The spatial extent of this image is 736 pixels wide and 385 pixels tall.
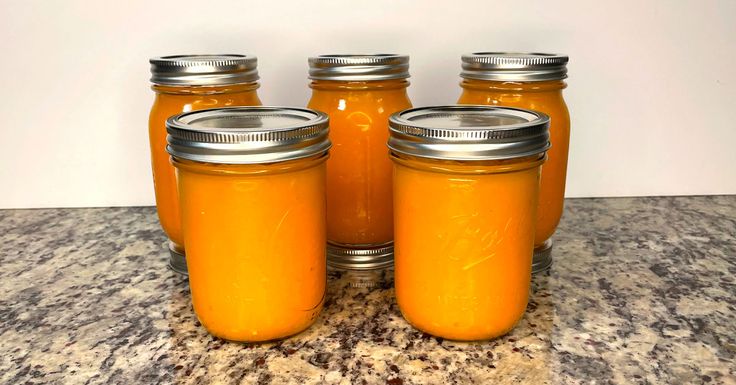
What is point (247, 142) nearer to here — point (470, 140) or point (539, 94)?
point (470, 140)

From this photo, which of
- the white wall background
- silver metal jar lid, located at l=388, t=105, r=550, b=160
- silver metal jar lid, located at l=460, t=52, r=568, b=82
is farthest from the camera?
the white wall background

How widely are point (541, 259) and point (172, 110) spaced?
574 mm

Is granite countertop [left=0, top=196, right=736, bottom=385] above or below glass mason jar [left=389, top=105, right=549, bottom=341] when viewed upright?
below

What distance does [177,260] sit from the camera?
94cm

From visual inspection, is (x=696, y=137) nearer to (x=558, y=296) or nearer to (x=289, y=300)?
(x=558, y=296)

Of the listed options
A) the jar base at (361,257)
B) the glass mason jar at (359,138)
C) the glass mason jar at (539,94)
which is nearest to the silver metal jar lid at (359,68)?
the glass mason jar at (359,138)

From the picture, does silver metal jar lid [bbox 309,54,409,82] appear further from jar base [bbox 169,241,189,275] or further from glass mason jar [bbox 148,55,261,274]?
jar base [bbox 169,241,189,275]

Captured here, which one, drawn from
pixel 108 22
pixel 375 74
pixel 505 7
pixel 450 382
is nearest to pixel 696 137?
pixel 505 7

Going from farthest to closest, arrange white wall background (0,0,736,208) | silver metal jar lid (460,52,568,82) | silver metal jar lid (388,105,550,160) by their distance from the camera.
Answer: white wall background (0,0,736,208) → silver metal jar lid (460,52,568,82) → silver metal jar lid (388,105,550,160)

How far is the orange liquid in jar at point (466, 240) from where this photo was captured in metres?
0.68

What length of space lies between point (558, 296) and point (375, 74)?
0.39m

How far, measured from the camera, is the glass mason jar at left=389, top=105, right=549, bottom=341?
66 cm

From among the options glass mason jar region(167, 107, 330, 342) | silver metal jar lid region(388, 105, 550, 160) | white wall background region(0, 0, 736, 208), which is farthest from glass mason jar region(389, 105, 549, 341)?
white wall background region(0, 0, 736, 208)

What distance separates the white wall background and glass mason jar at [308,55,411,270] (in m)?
0.27
